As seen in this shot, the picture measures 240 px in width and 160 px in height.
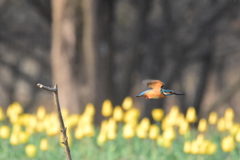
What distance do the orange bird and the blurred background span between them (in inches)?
104

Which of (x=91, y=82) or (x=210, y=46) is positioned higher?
(x=210, y=46)

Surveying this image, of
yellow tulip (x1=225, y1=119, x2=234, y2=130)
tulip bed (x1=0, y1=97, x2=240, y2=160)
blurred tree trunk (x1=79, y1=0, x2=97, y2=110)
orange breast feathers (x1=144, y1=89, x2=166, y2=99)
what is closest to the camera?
orange breast feathers (x1=144, y1=89, x2=166, y2=99)

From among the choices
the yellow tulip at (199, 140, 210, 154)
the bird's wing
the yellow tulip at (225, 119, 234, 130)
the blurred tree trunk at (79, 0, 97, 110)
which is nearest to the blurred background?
the blurred tree trunk at (79, 0, 97, 110)

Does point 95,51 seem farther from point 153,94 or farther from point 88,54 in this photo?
point 153,94

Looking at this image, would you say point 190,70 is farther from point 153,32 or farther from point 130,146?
point 130,146

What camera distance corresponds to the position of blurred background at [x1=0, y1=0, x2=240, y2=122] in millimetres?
6656

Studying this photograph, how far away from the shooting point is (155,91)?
1.06 m

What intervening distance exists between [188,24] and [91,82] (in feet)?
11.1

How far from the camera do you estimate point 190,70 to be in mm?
11992

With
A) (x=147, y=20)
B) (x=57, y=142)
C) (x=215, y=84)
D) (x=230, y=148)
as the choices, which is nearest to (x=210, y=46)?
(x=147, y=20)

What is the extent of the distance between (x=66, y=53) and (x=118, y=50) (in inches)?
182

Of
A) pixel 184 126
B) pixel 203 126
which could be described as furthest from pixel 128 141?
pixel 203 126

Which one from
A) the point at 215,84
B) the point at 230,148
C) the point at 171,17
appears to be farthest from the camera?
the point at 215,84

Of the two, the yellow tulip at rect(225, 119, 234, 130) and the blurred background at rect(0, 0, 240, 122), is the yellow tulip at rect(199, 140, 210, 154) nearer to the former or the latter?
the yellow tulip at rect(225, 119, 234, 130)
